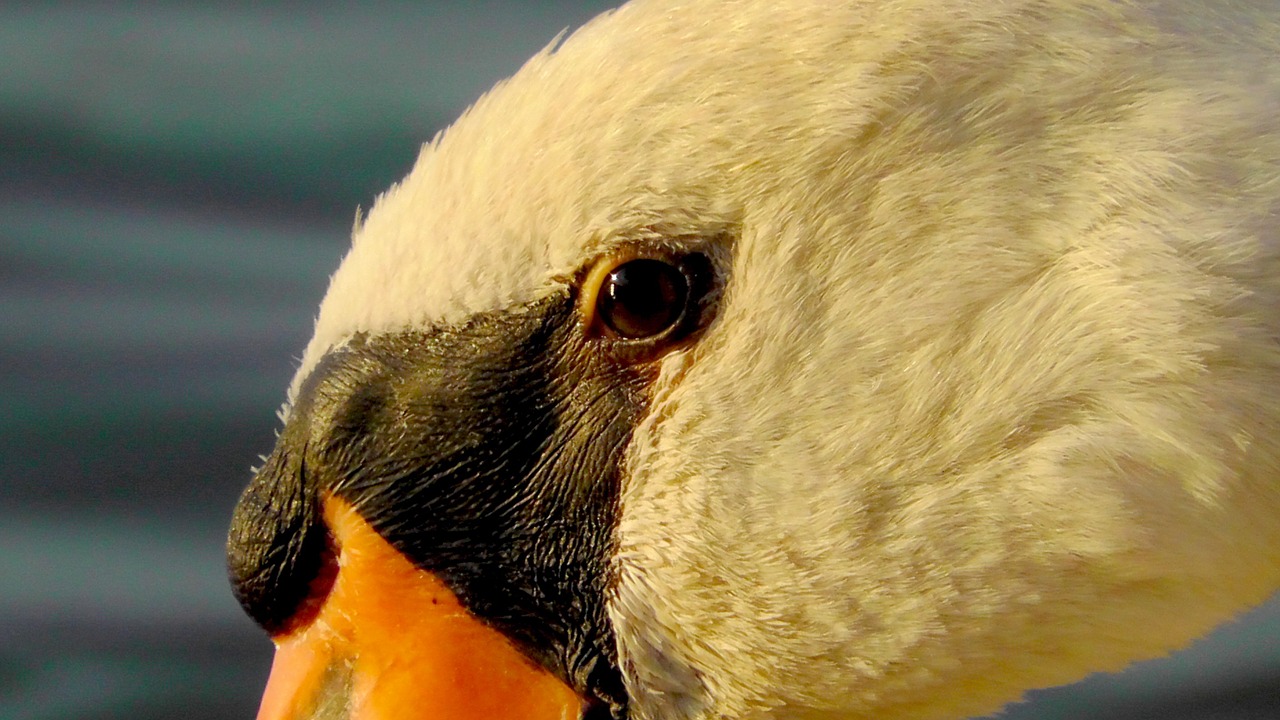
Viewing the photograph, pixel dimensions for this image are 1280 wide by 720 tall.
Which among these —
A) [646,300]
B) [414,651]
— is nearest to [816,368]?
[646,300]

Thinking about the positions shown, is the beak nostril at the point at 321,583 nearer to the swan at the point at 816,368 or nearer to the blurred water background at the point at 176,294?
the swan at the point at 816,368

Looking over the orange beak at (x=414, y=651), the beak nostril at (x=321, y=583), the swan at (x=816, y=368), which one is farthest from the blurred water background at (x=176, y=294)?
the swan at (x=816, y=368)

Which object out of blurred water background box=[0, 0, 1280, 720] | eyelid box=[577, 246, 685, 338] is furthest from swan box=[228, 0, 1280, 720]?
blurred water background box=[0, 0, 1280, 720]

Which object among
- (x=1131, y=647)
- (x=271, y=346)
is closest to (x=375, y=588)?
(x=1131, y=647)

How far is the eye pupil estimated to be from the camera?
7.75 ft

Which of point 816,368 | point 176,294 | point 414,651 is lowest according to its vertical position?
point 414,651

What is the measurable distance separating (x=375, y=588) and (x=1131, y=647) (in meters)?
1.05

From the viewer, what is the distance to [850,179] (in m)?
2.29

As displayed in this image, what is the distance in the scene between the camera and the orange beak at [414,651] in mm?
2533

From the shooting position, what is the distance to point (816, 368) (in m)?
2.31

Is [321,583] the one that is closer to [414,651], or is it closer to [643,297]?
[414,651]

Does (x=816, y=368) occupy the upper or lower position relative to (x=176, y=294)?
lower

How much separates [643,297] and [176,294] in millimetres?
3313

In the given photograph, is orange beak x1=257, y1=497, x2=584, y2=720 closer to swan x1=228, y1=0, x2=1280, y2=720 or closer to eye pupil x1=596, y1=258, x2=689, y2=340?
swan x1=228, y1=0, x2=1280, y2=720
